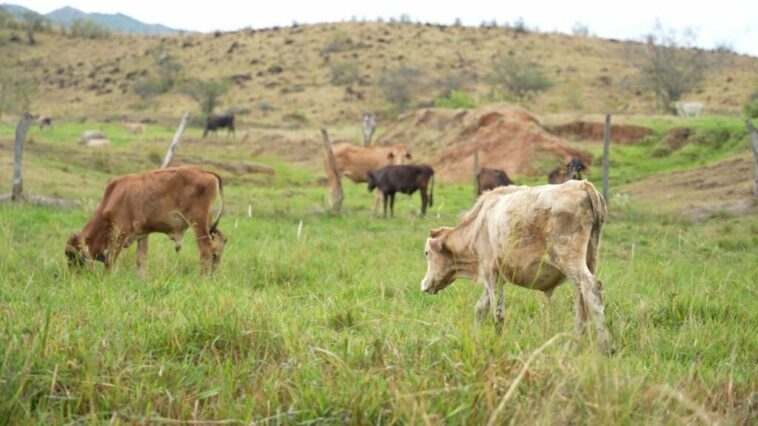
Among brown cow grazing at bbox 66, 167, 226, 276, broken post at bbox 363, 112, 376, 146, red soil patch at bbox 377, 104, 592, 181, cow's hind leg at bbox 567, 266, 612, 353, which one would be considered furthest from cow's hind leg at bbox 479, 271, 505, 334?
broken post at bbox 363, 112, 376, 146

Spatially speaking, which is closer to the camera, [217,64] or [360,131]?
[360,131]

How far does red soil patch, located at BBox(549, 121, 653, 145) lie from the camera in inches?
1153

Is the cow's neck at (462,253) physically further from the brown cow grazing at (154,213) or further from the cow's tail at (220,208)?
the cow's tail at (220,208)

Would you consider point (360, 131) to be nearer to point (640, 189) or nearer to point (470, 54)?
point (640, 189)

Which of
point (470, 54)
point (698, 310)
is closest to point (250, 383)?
point (698, 310)

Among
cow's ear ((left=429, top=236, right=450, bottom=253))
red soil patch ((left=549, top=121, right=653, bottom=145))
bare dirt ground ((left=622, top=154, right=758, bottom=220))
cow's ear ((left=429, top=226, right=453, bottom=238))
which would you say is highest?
cow's ear ((left=429, top=226, right=453, bottom=238))

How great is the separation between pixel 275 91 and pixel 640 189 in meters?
43.2

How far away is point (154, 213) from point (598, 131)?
24.5m

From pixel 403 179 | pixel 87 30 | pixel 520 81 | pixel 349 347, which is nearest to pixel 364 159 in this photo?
pixel 403 179

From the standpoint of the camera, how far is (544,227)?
18.3 feet

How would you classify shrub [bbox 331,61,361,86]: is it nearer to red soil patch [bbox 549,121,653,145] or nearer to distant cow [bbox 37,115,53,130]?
distant cow [bbox 37,115,53,130]

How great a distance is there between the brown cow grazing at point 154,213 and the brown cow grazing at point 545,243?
4.16m

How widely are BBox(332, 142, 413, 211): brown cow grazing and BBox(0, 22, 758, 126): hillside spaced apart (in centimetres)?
2386

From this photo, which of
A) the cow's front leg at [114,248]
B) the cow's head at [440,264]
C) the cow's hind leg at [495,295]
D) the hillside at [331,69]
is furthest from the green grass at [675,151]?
the hillside at [331,69]
